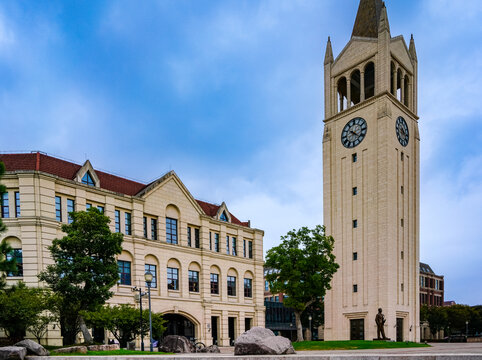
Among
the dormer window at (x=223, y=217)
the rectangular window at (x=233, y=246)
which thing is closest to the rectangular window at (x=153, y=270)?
the rectangular window at (x=233, y=246)

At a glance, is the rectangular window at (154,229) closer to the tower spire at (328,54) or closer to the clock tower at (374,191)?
the clock tower at (374,191)

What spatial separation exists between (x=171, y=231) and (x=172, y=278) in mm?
4962

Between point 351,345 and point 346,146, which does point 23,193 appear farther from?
point 346,146

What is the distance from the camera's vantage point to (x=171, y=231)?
4816 cm

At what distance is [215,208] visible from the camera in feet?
185

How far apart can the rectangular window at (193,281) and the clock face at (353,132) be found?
27.9m

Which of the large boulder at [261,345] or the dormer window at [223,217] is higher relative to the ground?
the dormer window at [223,217]

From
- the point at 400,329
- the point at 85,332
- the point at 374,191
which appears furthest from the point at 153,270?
the point at 400,329

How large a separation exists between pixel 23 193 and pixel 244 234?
2792 cm

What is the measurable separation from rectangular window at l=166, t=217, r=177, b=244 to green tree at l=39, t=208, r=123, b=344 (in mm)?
18320

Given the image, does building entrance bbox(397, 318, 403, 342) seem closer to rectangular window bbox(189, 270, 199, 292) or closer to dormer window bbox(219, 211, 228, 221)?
dormer window bbox(219, 211, 228, 221)

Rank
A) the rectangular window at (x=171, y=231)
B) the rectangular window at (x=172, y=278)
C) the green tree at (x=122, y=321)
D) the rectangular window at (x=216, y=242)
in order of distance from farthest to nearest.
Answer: the rectangular window at (x=216, y=242)
the rectangular window at (x=171, y=231)
the rectangular window at (x=172, y=278)
the green tree at (x=122, y=321)

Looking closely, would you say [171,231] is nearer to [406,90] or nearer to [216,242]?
[216,242]

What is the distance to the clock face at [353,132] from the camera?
60.6 m
